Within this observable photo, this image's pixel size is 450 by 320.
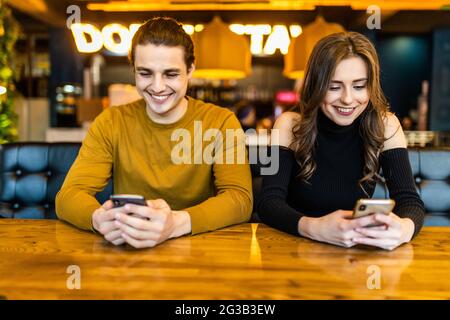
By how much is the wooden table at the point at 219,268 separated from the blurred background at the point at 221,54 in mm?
3293

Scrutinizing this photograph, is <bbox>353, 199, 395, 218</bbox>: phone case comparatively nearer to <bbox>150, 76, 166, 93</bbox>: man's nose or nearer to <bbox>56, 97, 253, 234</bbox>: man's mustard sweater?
<bbox>56, 97, 253, 234</bbox>: man's mustard sweater

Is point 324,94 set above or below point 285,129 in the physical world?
above

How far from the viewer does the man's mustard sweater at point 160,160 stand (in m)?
1.60

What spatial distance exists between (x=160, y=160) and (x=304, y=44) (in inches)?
126

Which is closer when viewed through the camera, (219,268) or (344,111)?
(219,268)

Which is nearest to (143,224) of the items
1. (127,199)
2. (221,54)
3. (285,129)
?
(127,199)

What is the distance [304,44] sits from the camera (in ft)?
14.7

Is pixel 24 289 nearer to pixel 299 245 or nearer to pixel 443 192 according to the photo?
pixel 299 245
